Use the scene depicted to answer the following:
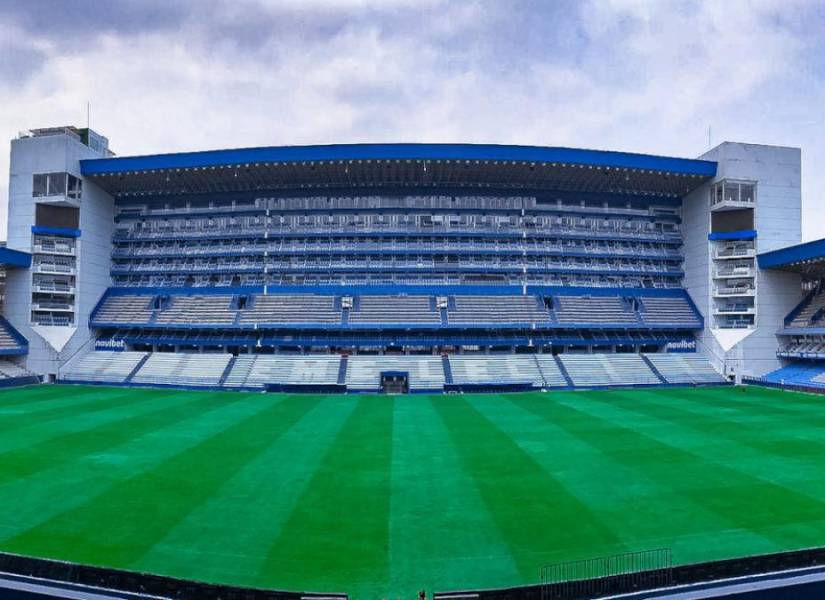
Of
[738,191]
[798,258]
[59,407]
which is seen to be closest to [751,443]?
[798,258]

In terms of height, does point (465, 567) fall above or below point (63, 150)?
below

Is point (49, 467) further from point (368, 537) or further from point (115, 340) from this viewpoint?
point (115, 340)

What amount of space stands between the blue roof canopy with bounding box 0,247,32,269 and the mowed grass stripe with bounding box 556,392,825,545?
4874 cm

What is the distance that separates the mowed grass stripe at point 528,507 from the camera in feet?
41.5

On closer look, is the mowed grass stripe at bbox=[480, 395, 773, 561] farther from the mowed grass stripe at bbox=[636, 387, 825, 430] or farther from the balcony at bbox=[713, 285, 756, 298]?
the balcony at bbox=[713, 285, 756, 298]

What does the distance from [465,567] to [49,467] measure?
16.7 meters

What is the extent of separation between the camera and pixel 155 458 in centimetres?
2062

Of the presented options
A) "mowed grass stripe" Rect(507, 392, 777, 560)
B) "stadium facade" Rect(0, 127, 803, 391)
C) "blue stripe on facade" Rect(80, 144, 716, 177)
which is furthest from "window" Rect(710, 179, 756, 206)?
"mowed grass stripe" Rect(507, 392, 777, 560)

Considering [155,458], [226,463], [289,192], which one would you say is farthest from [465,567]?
[289,192]

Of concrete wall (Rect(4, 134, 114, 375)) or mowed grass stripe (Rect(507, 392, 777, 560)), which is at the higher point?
concrete wall (Rect(4, 134, 114, 375))

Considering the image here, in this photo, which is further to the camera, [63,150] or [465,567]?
[63,150]

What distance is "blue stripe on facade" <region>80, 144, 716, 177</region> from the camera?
46938mm

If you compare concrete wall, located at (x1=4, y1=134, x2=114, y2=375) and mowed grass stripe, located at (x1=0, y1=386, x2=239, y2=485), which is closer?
mowed grass stripe, located at (x1=0, y1=386, x2=239, y2=485)

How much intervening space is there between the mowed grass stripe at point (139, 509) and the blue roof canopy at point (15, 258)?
35184 millimetres
